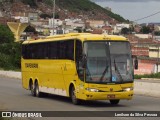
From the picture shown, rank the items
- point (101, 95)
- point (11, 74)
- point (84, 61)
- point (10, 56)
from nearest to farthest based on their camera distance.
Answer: point (101, 95), point (84, 61), point (11, 74), point (10, 56)

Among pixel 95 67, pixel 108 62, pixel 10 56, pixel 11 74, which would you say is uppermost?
pixel 108 62

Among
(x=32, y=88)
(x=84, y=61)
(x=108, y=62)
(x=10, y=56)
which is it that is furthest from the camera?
(x=10, y=56)

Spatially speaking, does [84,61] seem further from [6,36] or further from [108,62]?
[6,36]

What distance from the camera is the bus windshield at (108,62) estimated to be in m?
22.0

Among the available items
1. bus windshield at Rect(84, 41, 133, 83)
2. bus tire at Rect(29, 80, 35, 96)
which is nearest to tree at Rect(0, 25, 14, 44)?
bus tire at Rect(29, 80, 35, 96)

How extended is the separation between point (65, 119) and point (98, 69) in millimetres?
5219

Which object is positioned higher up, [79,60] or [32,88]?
[79,60]

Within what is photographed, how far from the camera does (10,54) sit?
264 ft

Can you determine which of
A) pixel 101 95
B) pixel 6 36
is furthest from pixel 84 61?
pixel 6 36

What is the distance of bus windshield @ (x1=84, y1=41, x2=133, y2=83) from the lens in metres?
22.0

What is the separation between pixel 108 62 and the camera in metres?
22.2

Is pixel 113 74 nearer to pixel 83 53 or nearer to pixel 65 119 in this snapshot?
pixel 83 53

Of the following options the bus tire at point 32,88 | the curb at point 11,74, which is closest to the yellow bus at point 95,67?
the bus tire at point 32,88

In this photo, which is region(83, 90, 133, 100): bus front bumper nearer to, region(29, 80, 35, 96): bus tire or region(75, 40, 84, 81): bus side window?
region(75, 40, 84, 81): bus side window
